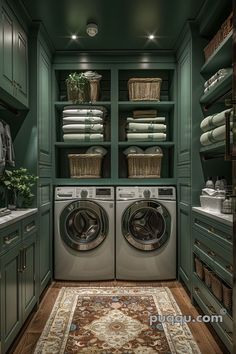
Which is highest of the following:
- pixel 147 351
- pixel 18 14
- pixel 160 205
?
pixel 18 14

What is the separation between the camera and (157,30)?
2928mm

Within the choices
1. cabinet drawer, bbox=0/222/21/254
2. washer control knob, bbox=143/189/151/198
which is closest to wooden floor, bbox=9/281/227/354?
cabinet drawer, bbox=0/222/21/254

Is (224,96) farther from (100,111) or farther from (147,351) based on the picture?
(147,351)

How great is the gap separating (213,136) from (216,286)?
108 cm

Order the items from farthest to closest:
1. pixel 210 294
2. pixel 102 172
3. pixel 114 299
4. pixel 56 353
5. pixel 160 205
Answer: pixel 102 172 → pixel 160 205 → pixel 114 299 → pixel 210 294 → pixel 56 353

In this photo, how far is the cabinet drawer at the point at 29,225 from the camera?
89.1 inches

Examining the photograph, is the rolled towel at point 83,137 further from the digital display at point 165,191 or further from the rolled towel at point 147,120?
the digital display at point 165,191

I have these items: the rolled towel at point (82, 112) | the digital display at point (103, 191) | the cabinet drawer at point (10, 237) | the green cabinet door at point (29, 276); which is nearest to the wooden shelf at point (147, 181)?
the digital display at point (103, 191)

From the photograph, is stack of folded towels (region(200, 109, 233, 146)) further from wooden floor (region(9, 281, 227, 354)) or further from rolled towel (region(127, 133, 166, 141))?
wooden floor (region(9, 281, 227, 354))

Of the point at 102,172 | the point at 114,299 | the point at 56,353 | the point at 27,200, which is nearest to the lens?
the point at 56,353

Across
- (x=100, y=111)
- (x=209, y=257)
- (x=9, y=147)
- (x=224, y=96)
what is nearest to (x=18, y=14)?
(x=9, y=147)

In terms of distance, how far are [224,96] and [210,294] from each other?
1.54m

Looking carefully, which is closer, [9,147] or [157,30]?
[9,147]

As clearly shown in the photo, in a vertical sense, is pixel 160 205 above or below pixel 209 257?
above
